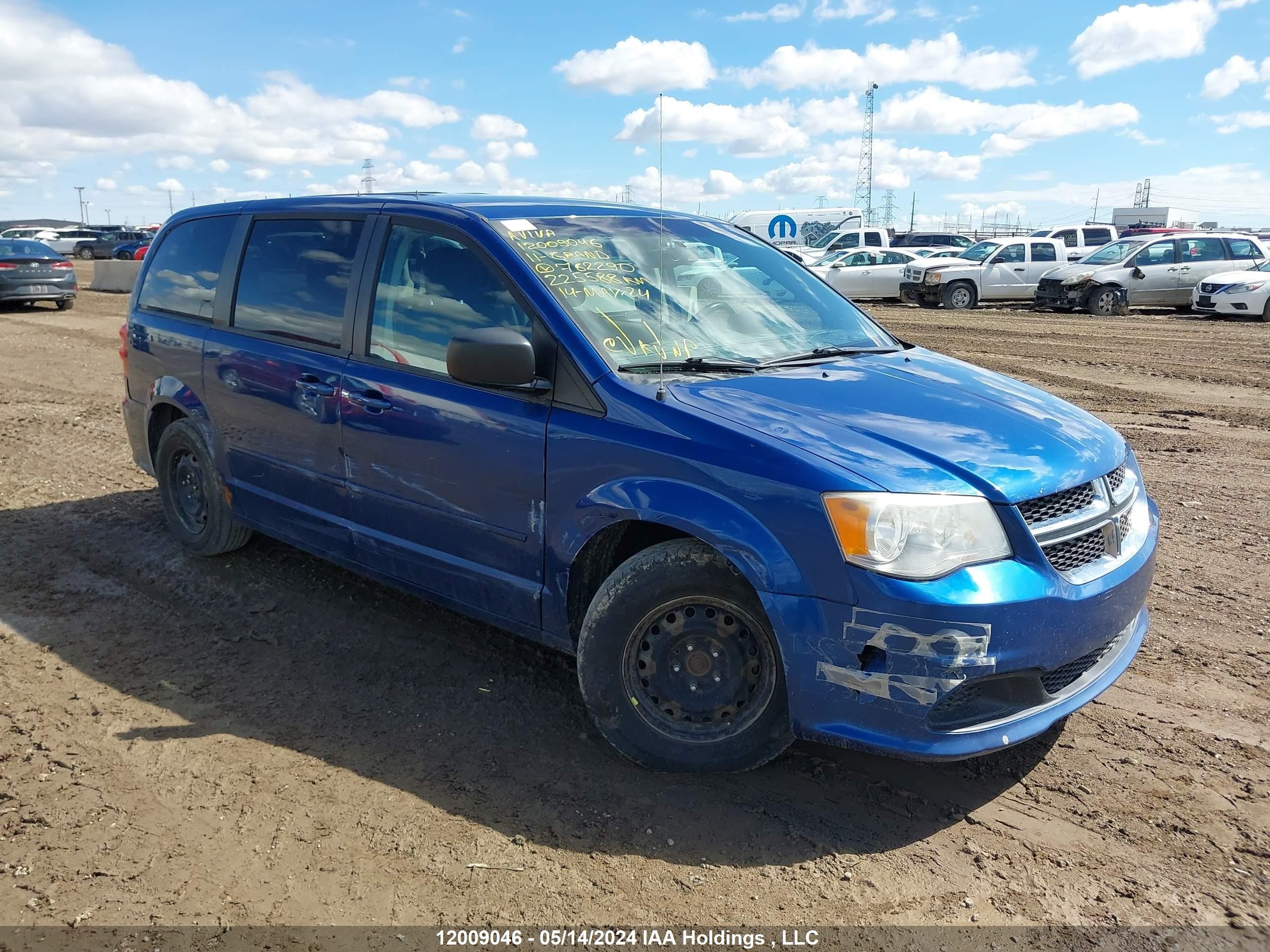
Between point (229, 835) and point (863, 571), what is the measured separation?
2096 mm

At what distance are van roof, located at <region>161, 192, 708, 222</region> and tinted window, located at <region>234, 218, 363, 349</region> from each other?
0.09 m

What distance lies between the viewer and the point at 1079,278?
21.5 meters

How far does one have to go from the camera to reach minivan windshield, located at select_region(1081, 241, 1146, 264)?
2225cm

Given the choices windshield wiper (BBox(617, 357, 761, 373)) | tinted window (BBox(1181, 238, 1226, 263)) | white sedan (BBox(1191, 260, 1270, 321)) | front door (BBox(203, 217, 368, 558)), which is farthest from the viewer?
tinted window (BBox(1181, 238, 1226, 263))

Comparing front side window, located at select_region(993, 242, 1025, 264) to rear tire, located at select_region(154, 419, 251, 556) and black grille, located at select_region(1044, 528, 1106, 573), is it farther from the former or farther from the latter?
black grille, located at select_region(1044, 528, 1106, 573)

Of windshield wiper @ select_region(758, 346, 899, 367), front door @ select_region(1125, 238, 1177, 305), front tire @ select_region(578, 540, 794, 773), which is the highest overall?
front door @ select_region(1125, 238, 1177, 305)

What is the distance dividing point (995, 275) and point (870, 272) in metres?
3.36

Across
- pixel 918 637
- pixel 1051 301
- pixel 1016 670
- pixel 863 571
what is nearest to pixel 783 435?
pixel 863 571

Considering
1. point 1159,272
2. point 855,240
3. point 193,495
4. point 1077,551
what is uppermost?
point 855,240

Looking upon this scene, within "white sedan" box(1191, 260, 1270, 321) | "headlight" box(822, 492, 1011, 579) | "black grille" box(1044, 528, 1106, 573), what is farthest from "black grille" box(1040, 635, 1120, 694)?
"white sedan" box(1191, 260, 1270, 321)

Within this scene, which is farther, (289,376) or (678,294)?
(289,376)

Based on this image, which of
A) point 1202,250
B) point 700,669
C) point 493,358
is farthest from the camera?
point 1202,250

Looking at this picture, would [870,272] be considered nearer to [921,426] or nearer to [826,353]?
[826,353]

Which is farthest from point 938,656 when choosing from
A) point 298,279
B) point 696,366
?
point 298,279
